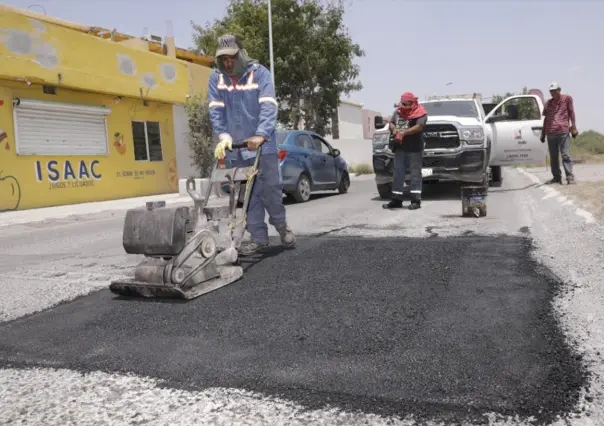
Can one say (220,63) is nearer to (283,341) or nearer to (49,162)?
(283,341)

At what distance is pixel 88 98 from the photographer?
16078mm

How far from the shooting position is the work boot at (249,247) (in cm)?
511

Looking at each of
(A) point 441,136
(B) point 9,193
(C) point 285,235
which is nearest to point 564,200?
(A) point 441,136

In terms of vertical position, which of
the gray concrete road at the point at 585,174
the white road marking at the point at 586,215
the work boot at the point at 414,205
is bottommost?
the white road marking at the point at 586,215

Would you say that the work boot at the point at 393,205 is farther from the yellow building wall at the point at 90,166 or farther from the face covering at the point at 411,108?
the yellow building wall at the point at 90,166

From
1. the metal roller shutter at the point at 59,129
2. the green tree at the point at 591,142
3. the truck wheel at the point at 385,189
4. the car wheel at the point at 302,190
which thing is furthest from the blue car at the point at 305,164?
the green tree at the point at 591,142

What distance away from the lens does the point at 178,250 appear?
11.7ft

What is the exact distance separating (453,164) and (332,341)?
24.0ft

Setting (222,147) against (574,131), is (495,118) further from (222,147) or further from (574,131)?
(222,147)

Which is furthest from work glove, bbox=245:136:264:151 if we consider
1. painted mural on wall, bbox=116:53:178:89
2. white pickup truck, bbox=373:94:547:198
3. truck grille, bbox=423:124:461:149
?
painted mural on wall, bbox=116:53:178:89

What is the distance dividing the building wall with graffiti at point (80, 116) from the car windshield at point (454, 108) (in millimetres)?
10007

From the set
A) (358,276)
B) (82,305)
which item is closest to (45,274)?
(82,305)

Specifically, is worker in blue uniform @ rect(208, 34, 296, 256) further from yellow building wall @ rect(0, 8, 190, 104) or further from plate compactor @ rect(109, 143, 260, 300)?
yellow building wall @ rect(0, 8, 190, 104)

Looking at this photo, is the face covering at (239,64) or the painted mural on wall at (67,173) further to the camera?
the painted mural on wall at (67,173)
